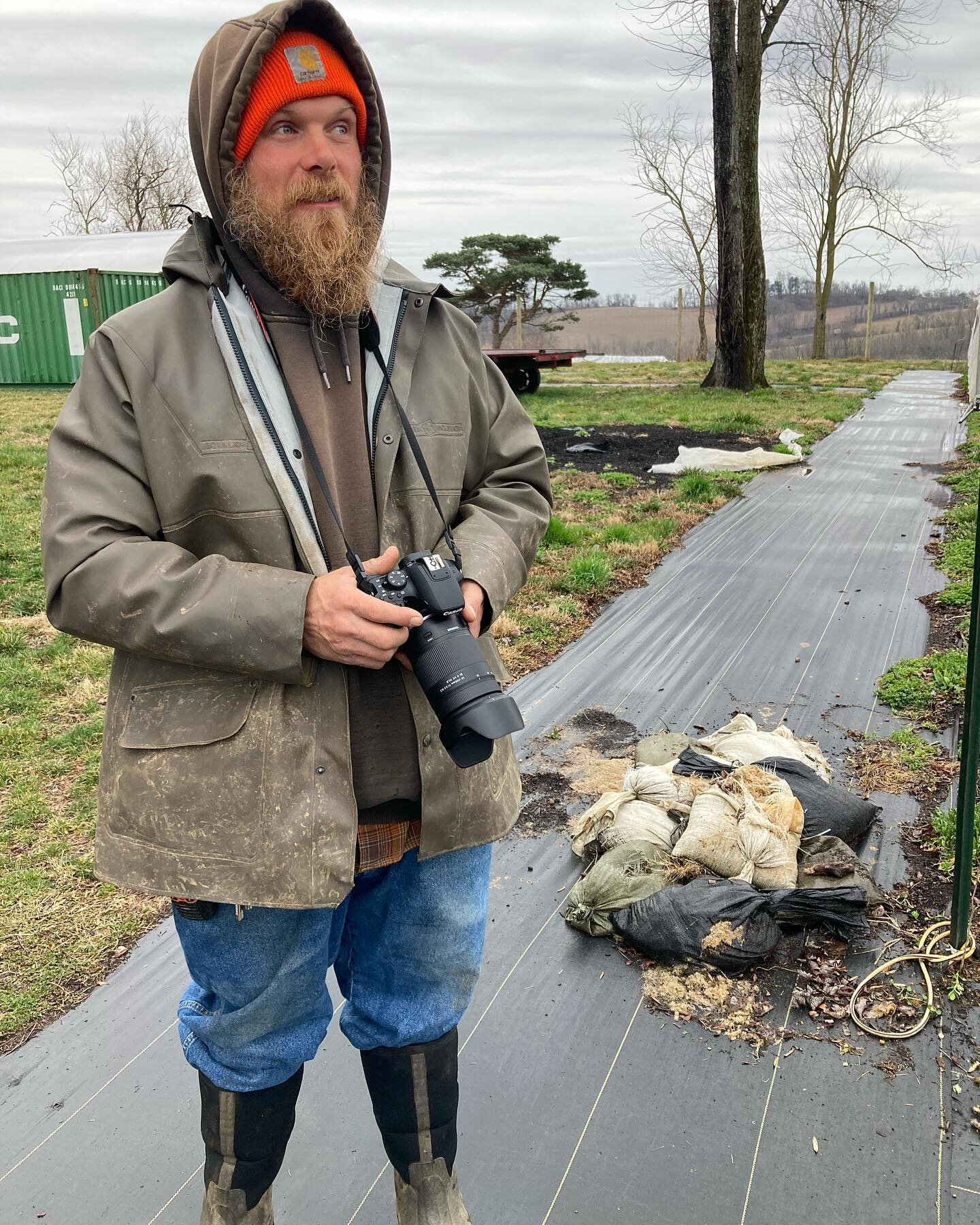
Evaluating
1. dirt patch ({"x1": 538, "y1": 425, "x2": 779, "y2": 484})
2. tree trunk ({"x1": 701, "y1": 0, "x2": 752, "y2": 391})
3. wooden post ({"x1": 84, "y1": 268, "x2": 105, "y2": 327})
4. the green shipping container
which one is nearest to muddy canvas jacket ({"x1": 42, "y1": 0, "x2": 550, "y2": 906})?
dirt patch ({"x1": 538, "y1": 425, "x2": 779, "y2": 484})

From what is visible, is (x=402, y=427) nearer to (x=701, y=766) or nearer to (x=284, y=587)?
(x=284, y=587)

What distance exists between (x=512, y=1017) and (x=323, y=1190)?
618mm

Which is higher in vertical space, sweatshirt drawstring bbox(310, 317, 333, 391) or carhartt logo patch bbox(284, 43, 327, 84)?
carhartt logo patch bbox(284, 43, 327, 84)

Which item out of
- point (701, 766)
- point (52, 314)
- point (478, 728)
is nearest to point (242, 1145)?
point (478, 728)

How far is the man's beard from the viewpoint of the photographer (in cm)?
149

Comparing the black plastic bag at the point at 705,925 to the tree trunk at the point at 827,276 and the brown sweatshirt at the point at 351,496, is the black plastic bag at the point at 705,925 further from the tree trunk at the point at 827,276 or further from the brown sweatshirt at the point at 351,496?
the tree trunk at the point at 827,276

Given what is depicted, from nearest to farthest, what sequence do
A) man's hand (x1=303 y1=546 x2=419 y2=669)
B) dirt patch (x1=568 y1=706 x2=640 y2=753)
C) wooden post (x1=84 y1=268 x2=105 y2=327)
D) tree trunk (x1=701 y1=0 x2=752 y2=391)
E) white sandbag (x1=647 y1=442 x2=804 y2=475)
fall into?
man's hand (x1=303 y1=546 x2=419 y2=669)
dirt patch (x1=568 y1=706 x2=640 y2=753)
white sandbag (x1=647 y1=442 x2=804 y2=475)
tree trunk (x1=701 y1=0 x2=752 y2=391)
wooden post (x1=84 y1=268 x2=105 y2=327)

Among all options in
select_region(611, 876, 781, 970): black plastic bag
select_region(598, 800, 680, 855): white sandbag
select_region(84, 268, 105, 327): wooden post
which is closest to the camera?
select_region(611, 876, 781, 970): black plastic bag

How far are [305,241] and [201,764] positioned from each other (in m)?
0.75

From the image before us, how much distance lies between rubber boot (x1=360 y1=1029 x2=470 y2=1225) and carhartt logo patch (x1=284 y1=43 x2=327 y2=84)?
4.87ft

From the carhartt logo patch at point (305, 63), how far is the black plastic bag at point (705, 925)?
2015 mm

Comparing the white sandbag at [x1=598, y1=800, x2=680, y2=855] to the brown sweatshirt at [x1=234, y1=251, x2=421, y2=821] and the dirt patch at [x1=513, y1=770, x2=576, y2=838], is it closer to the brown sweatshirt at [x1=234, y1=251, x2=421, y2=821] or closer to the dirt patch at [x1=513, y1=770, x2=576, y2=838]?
the dirt patch at [x1=513, y1=770, x2=576, y2=838]

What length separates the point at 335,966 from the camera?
5.79 feet

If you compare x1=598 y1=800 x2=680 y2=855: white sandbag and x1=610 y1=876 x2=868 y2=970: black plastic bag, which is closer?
x1=610 y1=876 x2=868 y2=970: black plastic bag
